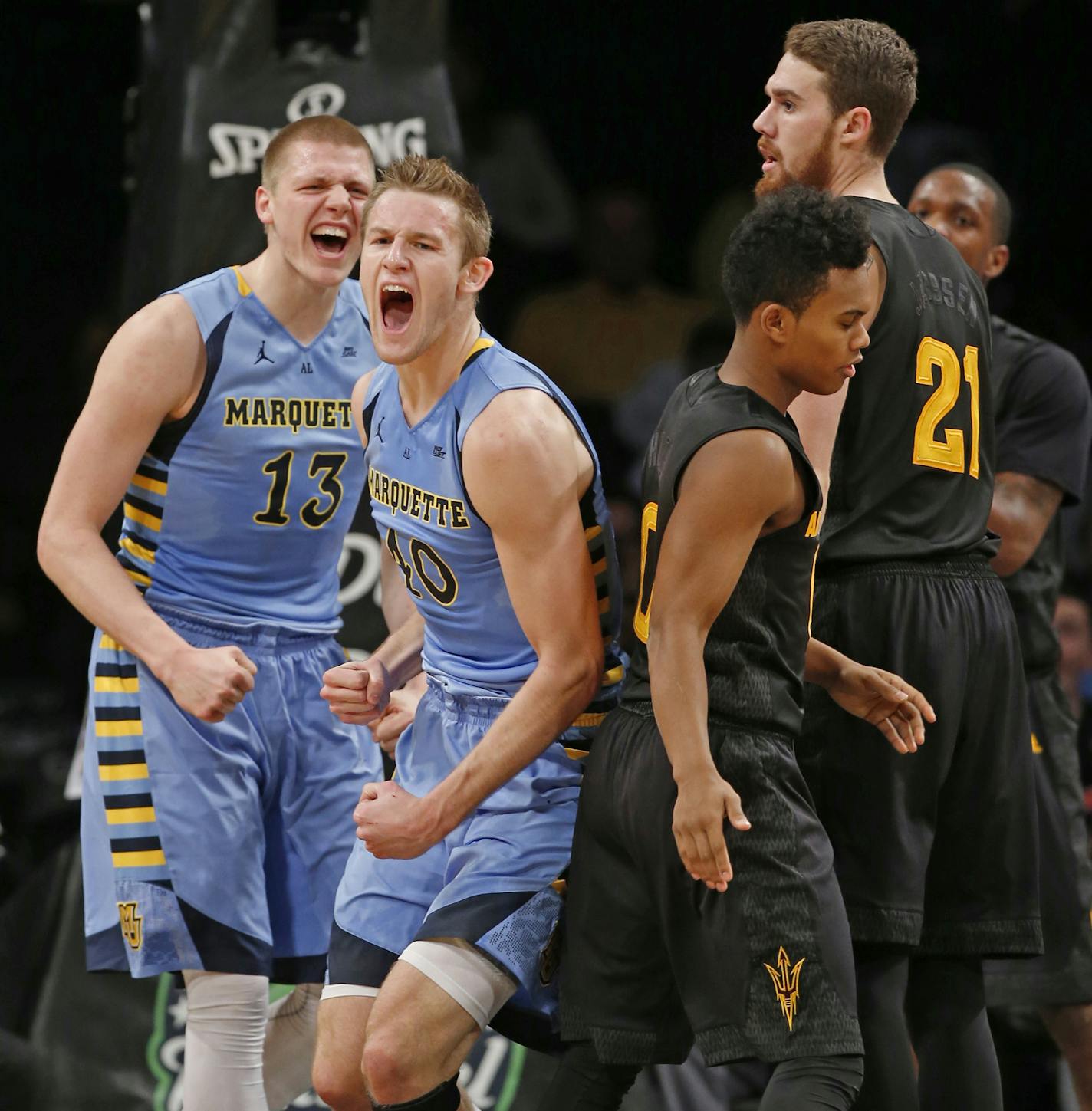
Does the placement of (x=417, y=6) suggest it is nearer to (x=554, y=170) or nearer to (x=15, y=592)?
(x=554, y=170)

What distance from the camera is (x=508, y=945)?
9.89 feet

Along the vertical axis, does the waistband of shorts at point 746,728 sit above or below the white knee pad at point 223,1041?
above

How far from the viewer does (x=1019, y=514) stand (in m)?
4.17

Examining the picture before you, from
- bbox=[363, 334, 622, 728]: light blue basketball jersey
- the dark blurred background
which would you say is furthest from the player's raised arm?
the dark blurred background

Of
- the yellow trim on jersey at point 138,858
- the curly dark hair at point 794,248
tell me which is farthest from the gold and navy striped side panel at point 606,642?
the yellow trim on jersey at point 138,858

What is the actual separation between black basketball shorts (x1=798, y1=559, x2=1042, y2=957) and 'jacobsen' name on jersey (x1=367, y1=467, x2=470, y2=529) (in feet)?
2.20

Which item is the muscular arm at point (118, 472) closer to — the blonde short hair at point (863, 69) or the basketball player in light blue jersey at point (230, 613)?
the basketball player in light blue jersey at point (230, 613)

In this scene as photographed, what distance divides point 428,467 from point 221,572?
724mm

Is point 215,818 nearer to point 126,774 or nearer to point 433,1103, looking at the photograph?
point 126,774

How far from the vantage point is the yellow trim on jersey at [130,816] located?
11.8 ft

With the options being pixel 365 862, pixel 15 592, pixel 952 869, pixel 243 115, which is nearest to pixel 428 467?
pixel 365 862

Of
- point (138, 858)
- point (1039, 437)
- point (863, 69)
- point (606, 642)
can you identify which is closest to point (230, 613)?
point (138, 858)

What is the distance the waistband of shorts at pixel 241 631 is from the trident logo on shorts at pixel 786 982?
4.66 ft

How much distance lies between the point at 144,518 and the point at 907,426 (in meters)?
1.55
